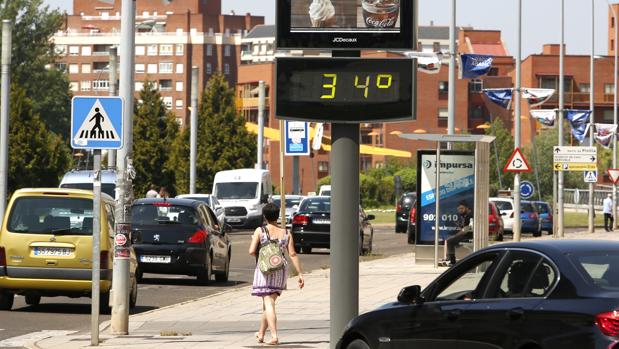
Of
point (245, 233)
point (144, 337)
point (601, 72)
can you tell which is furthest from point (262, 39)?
point (144, 337)

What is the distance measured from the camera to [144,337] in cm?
1802

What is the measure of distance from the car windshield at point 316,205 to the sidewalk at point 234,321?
474 inches

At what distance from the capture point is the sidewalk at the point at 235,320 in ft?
56.8

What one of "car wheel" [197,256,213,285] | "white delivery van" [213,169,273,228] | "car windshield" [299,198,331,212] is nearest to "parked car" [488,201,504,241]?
"car windshield" [299,198,331,212]

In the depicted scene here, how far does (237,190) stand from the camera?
6688cm

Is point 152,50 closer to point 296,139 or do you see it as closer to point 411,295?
point 296,139

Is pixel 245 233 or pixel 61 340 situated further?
pixel 245 233

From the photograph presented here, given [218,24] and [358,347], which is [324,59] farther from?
[218,24]

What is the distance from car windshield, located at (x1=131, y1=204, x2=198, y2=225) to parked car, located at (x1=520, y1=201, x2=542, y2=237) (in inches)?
1486

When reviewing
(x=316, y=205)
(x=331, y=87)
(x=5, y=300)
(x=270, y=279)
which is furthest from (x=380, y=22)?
(x=316, y=205)

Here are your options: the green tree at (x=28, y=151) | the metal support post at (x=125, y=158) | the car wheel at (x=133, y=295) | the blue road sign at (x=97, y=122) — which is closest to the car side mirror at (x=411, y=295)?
the blue road sign at (x=97, y=122)

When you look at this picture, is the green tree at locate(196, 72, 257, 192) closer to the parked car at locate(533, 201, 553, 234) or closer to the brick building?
the parked car at locate(533, 201, 553, 234)

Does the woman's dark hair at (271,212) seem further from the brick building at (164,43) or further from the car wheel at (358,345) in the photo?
the brick building at (164,43)

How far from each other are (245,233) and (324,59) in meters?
47.7
